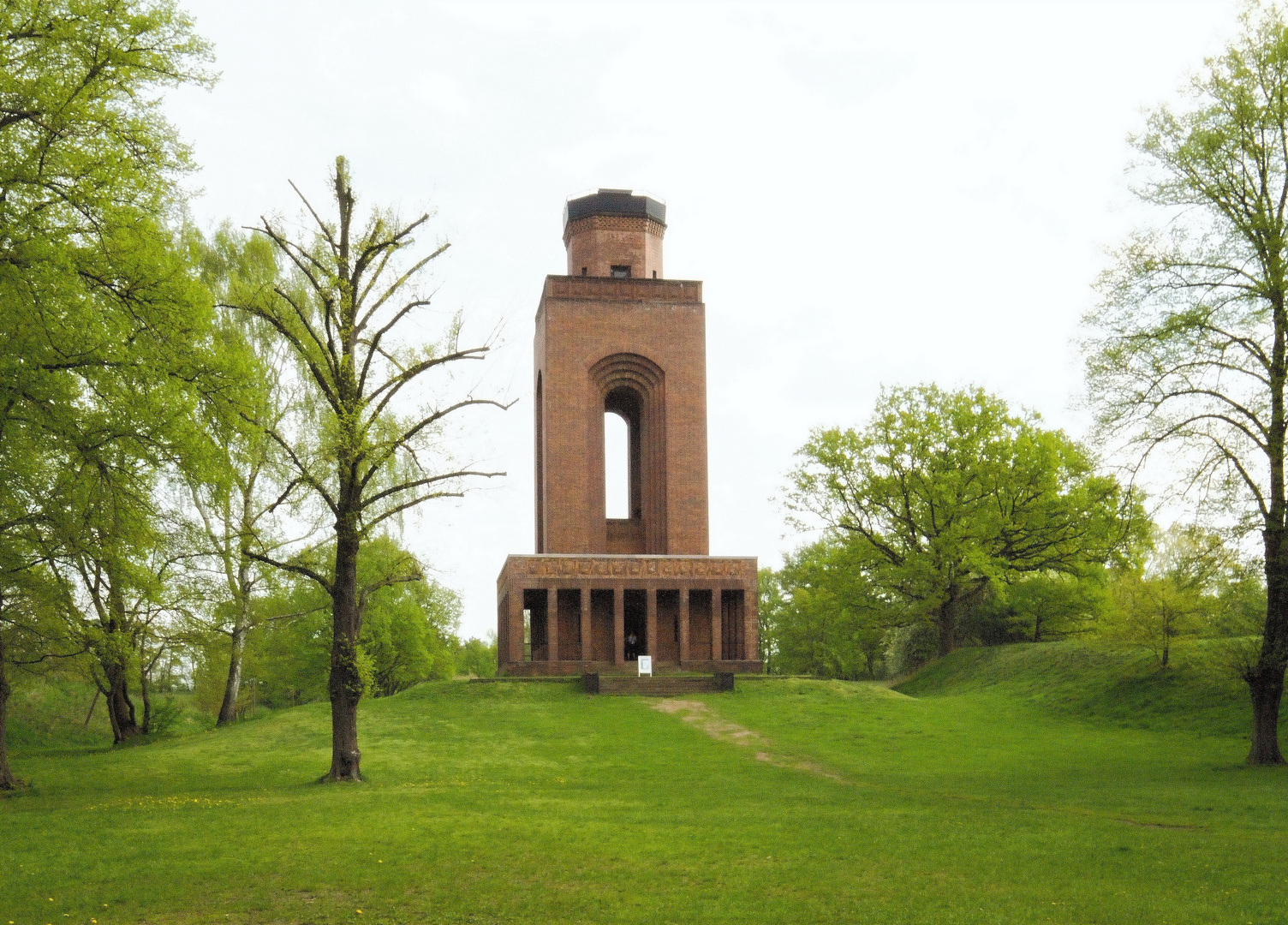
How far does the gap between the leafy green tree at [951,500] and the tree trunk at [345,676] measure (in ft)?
79.7

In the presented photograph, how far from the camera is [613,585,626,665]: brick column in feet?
126

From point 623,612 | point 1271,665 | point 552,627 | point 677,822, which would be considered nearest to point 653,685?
point 552,627

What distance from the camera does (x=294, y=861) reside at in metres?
11.4

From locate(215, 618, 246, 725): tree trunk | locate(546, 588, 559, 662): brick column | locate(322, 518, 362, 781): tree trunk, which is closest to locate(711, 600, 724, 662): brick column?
locate(546, 588, 559, 662): brick column

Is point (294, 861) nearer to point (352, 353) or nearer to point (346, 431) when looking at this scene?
point (346, 431)

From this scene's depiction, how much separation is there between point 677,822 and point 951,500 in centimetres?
2794

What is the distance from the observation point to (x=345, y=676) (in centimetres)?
1872

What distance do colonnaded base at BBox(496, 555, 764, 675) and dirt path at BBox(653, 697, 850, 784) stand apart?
6687mm

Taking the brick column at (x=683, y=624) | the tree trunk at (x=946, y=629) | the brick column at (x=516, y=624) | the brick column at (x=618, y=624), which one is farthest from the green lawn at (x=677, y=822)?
the tree trunk at (x=946, y=629)

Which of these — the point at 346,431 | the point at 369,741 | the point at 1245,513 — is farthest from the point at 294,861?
the point at 1245,513

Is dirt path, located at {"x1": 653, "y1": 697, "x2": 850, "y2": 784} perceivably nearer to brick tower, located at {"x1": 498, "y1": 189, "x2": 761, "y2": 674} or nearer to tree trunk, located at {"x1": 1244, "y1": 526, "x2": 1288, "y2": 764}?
tree trunk, located at {"x1": 1244, "y1": 526, "x2": 1288, "y2": 764}

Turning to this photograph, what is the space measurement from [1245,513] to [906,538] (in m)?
22.9

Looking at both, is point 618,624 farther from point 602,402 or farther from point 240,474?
point 240,474

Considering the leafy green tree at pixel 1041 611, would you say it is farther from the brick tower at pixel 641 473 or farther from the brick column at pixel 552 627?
the brick column at pixel 552 627
